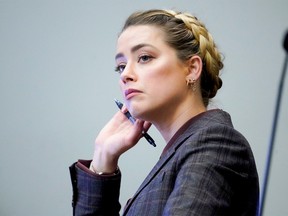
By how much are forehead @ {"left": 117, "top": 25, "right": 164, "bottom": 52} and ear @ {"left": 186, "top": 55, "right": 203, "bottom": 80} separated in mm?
84

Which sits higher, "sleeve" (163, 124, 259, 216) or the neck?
the neck

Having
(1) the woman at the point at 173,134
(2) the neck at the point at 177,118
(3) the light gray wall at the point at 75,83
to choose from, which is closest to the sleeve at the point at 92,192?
(1) the woman at the point at 173,134

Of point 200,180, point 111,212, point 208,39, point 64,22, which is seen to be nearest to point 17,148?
point 64,22

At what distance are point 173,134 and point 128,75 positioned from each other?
179 millimetres

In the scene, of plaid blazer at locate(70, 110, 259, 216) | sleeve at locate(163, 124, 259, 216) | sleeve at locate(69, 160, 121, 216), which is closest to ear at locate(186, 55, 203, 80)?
plaid blazer at locate(70, 110, 259, 216)

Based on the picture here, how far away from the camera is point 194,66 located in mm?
859

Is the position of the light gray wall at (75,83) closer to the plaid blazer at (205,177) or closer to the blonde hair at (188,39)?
the blonde hair at (188,39)

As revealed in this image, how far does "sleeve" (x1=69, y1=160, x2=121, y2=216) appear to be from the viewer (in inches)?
39.6

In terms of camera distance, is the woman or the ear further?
the ear

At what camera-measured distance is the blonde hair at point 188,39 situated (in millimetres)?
857

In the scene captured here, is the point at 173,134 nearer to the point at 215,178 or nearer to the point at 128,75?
the point at 128,75

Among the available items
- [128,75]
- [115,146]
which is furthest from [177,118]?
[115,146]

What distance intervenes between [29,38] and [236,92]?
941 millimetres

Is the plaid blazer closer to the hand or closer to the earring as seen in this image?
the earring
